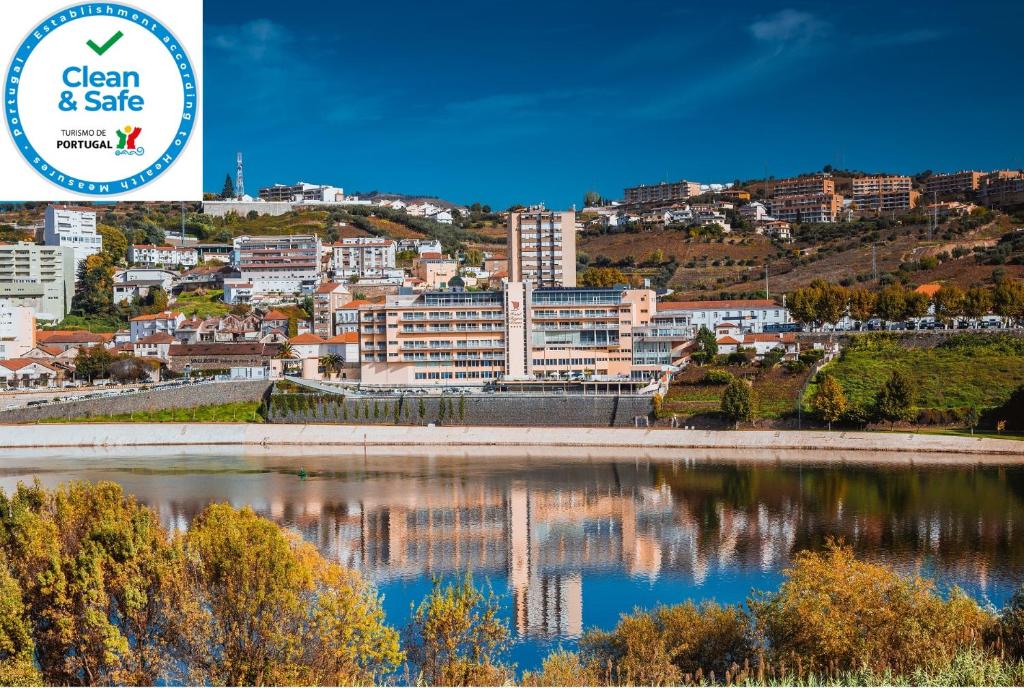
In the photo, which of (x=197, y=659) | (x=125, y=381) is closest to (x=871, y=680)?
(x=197, y=659)

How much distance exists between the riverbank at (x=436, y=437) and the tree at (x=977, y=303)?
15.1m

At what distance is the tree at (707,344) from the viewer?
4725 centimetres

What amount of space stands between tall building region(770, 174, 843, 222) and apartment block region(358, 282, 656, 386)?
49699mm

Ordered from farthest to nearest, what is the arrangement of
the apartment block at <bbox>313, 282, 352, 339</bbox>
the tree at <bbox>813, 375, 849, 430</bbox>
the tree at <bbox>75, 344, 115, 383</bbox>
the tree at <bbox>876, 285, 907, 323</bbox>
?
the apartment block at <bbox>313, 282, 352, 339</bbox> → the tree at <bbox>75, 344, 115, 383</bbox> → the tree at <bbox>876, 285, 907, 323</bbox> → the tree at <bbox>813, 375, 849, 430</bbox>

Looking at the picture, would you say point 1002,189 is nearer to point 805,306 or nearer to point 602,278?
point 602,278

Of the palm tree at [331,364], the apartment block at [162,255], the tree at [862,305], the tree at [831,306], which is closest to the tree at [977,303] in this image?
the tree at [862,305]

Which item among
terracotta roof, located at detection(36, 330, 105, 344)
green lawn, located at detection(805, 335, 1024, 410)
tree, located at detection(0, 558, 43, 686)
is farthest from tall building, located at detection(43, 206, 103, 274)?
tree, located at detection(0, 558, 43, 686)

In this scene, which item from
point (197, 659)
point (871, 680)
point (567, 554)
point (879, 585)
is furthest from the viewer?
point (567, 554)

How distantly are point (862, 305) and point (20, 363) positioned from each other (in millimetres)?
39686

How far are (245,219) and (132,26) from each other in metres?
A: 86.7

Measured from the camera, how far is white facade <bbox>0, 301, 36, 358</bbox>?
57500 mm

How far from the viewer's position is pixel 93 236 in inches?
2995

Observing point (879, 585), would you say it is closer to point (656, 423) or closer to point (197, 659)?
point (197, 659)

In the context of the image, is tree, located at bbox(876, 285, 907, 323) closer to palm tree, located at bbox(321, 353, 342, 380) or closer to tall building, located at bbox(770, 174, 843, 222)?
palm tree, located at bbox(321, 353, 342, 380)
